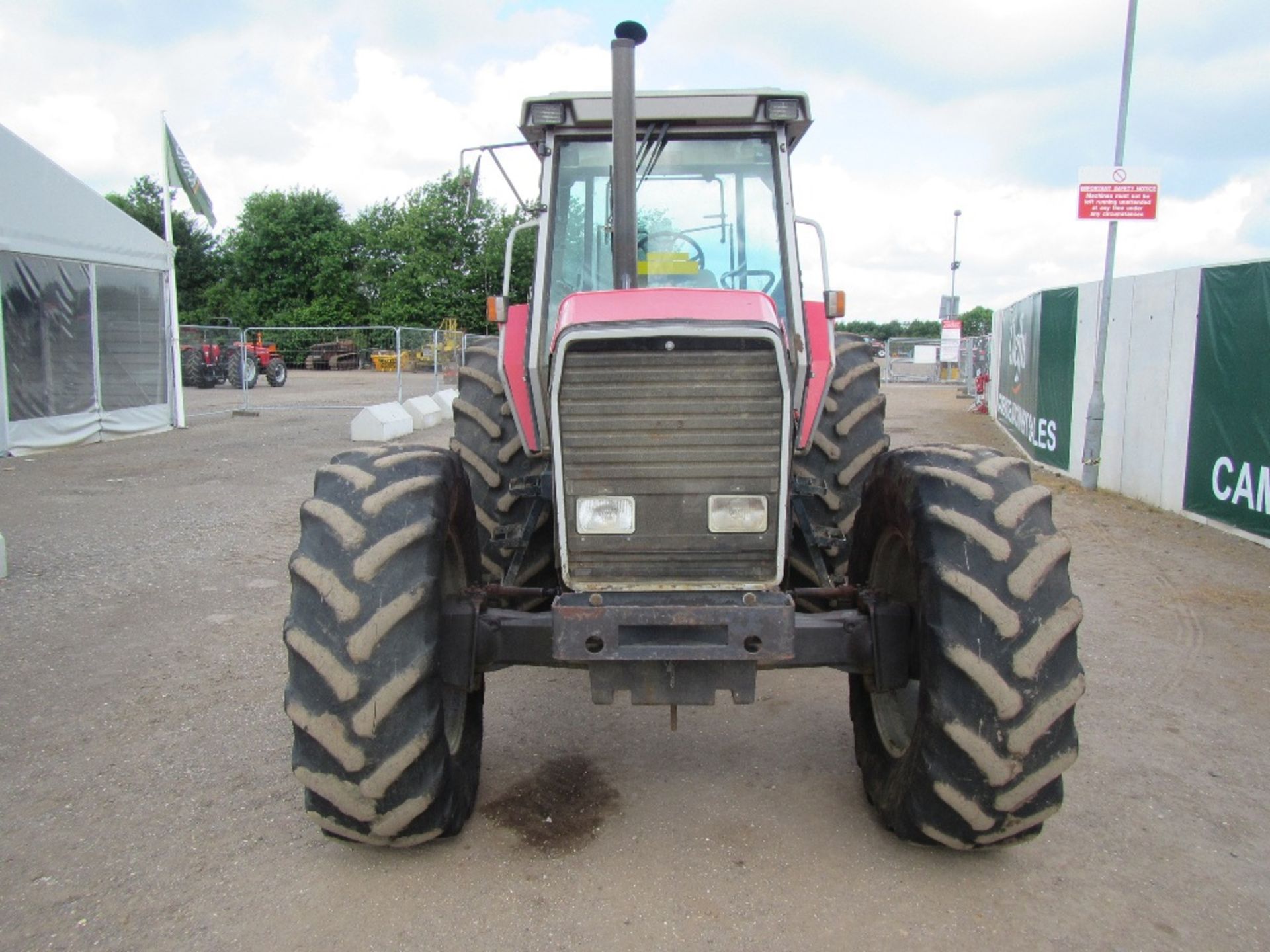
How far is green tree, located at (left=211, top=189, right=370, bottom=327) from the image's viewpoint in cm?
4749

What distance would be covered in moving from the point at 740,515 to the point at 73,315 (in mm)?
14172

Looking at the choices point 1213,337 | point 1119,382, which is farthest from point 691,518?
point 1119,382

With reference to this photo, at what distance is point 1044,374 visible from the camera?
13.6 m

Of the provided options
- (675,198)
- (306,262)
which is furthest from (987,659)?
(306,262)

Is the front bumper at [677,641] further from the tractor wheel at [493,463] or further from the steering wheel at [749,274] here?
the steering wheel at [749,274]

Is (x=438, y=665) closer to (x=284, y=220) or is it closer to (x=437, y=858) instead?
(x=437, y=858)

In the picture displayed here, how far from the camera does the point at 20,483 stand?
10844mm

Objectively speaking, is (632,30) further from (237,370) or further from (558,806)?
(237,370)

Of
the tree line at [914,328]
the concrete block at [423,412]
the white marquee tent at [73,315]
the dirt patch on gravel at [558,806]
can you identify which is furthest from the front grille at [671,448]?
the tree line at [914,328]

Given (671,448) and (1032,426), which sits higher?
(671,448)

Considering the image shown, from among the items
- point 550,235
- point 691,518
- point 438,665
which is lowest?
point 438,665

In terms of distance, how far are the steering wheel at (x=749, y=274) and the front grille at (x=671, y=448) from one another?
142 cm

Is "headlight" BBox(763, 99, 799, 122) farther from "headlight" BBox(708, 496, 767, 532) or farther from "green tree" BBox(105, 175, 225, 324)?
"green tree" BBox(105, 175, 225, 324)

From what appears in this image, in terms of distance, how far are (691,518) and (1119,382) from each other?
358 inches
